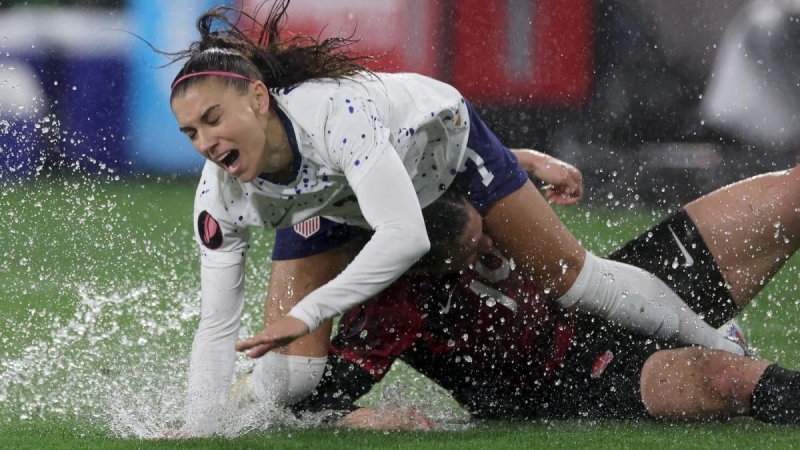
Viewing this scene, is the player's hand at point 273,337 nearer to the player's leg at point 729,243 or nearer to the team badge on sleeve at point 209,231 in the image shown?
the team badge on sleeve at point 209,231

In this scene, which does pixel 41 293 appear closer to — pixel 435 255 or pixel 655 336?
pixel 435 255

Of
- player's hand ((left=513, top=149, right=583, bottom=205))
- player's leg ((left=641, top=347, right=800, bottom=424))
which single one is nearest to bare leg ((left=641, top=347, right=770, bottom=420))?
player's leg ((left=641, top=347, right=800, bottom=424))

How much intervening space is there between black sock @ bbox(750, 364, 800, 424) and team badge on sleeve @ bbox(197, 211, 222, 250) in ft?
4.54

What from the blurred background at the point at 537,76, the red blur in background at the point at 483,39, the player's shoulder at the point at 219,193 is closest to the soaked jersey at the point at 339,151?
the player's shoulder at the point at 219,193

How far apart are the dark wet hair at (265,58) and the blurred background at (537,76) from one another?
13.0ft

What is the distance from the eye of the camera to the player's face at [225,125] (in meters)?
3.11

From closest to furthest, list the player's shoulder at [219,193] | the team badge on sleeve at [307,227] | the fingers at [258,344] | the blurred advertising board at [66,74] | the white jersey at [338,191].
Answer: the fingers at [258,344] < the white jersey at [338,191] < the player's shoulder at [219,193] < the team badge on sleeve at [307,227] < the blurred advertising board at [66,74]

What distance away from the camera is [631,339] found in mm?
3715

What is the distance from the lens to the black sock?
328 centimetres

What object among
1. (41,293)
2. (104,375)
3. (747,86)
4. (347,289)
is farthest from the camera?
(747,86)

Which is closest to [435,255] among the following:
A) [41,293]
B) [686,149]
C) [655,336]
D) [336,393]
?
[336,393]

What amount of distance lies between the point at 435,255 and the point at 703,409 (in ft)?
2.62

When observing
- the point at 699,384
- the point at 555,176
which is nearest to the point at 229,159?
the point at 555,176

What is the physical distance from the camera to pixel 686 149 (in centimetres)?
754
